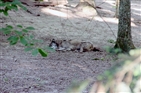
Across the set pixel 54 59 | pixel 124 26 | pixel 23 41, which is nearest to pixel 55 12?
pixel 124 26

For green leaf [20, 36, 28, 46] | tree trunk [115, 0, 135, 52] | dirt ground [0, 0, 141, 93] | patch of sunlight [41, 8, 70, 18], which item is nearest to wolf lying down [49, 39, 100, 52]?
dirt ground [0, 0, 141, 93]

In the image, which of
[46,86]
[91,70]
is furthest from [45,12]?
[46,86]

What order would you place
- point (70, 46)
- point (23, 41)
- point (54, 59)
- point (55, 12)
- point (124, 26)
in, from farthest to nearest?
point (55, 12)
point (70, 46)
point (124, 26)
point (54, 59)
point (23, 41)

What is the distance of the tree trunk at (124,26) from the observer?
6.82 m

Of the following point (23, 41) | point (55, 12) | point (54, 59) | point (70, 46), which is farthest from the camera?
point (55, 12)

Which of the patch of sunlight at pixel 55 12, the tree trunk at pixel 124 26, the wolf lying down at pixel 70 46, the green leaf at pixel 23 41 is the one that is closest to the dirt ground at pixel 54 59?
the patch of sunlight at pixel 55 12

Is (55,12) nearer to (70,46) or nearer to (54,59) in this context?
(70,46)

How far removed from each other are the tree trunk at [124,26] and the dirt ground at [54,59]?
Result: 0.42 m

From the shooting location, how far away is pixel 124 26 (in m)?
6.97

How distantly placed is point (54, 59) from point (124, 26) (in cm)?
166

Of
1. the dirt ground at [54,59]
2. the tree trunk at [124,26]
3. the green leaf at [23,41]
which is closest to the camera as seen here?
the green leaf at [23,41]

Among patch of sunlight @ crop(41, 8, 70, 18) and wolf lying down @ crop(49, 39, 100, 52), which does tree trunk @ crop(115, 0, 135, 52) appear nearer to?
wolf lying down @ crop(49, 39, 100, 52)

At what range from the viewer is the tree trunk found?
22.4 ft

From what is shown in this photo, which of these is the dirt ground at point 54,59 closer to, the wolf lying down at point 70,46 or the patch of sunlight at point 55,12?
the patch of sunlight at point 55,12
